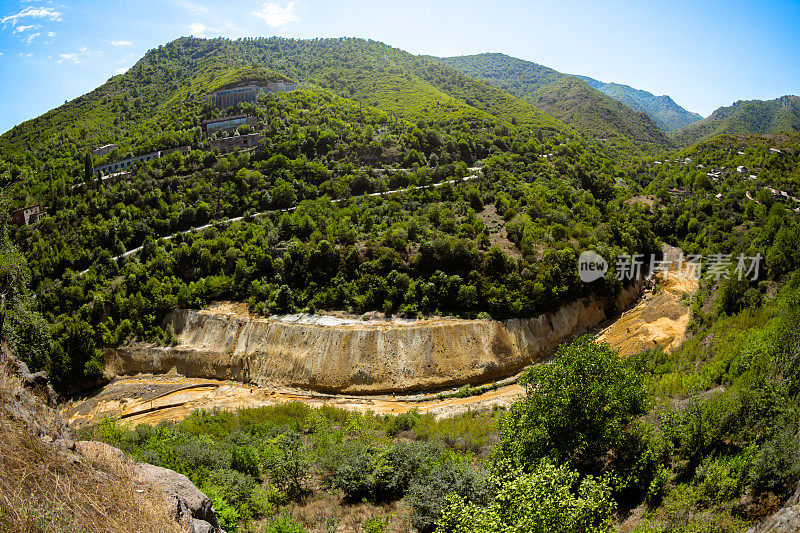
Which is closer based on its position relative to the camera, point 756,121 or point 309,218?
point 309,218

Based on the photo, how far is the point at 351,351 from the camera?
111 feet

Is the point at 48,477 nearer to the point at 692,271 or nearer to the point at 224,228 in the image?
the point at 224,228

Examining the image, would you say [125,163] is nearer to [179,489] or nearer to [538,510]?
[179,489]

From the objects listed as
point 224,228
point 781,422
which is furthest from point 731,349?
point 224,228

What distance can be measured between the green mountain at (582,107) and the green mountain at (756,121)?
454 inches

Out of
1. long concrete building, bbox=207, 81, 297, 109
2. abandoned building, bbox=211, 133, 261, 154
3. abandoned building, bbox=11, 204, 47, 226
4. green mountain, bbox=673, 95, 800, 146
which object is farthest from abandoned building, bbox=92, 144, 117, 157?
green mountain, bbox=673, 95, 800, 146

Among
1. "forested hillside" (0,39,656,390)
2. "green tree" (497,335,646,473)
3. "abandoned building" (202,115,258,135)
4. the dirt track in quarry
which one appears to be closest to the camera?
"green tree" (497,335,646,473)

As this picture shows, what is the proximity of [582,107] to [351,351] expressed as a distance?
10418 cm

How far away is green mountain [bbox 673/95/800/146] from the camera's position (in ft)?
350

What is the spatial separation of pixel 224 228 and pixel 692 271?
50421 millimetres

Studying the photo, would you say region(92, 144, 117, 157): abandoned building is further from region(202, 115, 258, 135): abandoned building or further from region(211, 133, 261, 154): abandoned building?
region(211, 133, 261, 154): abandoned building

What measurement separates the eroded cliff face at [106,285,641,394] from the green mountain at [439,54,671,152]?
7487 centimetres

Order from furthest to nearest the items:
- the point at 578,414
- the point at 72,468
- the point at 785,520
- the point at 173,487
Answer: the point at 578,414 < the point at 173,487 < the point at 785,520 < the point at 72,468

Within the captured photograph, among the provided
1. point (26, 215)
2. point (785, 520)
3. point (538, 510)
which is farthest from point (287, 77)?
point (785, 520)
